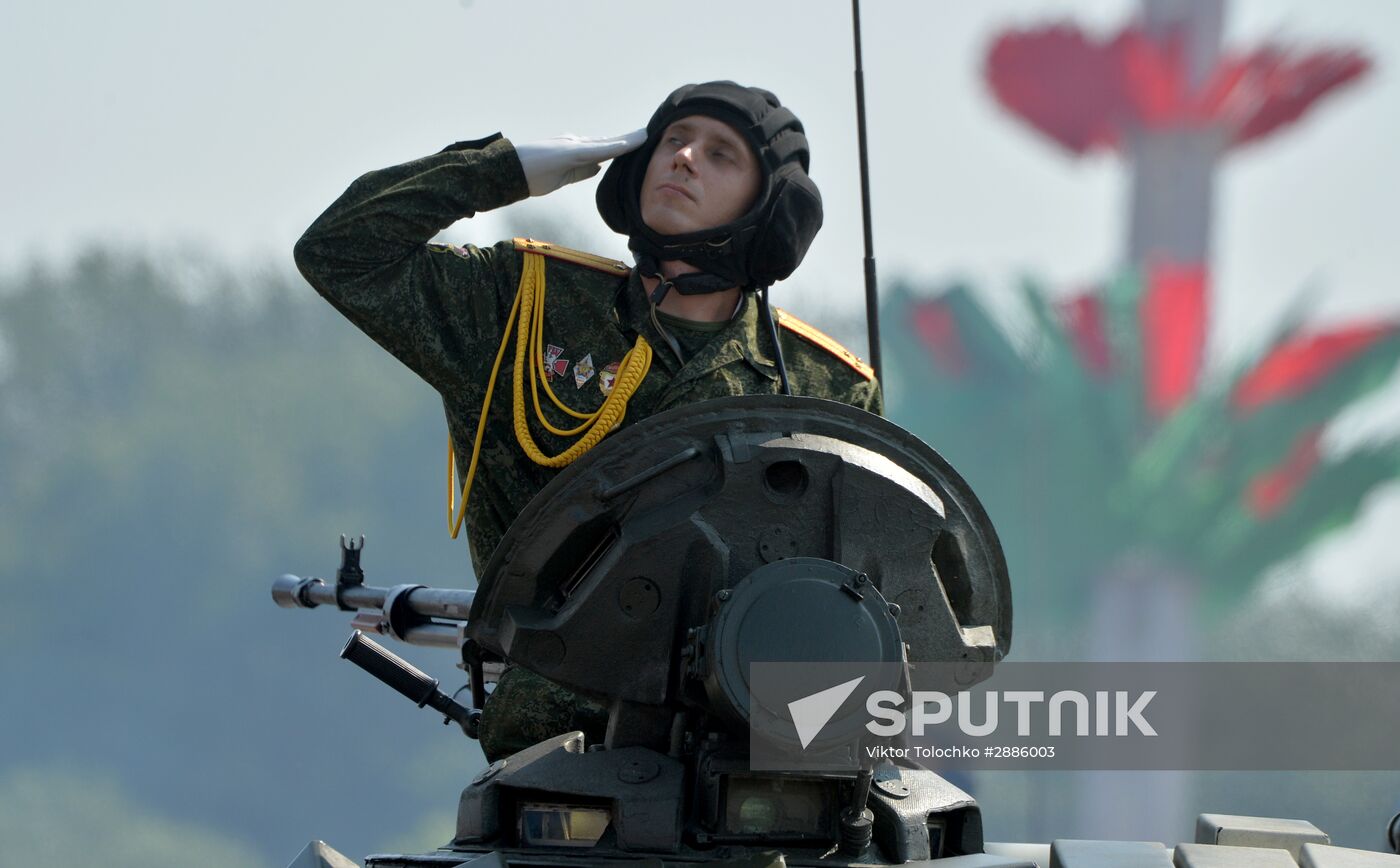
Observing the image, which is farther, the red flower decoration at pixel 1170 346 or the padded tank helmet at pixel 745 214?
the red flower decoration at pixel 1170 346

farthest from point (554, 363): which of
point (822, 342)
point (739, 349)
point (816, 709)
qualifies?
point (816, 709)

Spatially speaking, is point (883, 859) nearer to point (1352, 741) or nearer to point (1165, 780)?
point (1352, 741)

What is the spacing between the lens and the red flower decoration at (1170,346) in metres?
19.5

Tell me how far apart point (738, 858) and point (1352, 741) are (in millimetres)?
14280

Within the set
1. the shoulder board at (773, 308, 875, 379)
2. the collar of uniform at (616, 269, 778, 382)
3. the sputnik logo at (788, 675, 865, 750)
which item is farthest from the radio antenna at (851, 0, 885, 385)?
the sputnik logo at (788, 675, 865, 750)

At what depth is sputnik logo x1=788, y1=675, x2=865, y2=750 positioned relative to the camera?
12.9 ft

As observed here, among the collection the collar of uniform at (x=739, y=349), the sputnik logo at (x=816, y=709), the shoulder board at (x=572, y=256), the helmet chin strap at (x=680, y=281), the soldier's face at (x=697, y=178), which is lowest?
the sputnik logo at (x=816, y=709)

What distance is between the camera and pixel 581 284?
553cm

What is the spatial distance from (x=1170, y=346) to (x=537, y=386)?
15.5 meters

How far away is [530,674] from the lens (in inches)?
195

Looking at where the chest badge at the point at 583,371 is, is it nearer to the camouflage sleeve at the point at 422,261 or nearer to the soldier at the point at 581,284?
the soldier at the point at 581,284

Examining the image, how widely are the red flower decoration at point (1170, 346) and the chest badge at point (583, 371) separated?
14.6 m

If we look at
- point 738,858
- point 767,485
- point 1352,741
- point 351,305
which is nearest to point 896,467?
point 767,485

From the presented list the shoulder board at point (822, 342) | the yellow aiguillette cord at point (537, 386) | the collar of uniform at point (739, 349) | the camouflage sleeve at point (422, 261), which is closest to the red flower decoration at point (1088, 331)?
the shoulder board at point (822, 342)
